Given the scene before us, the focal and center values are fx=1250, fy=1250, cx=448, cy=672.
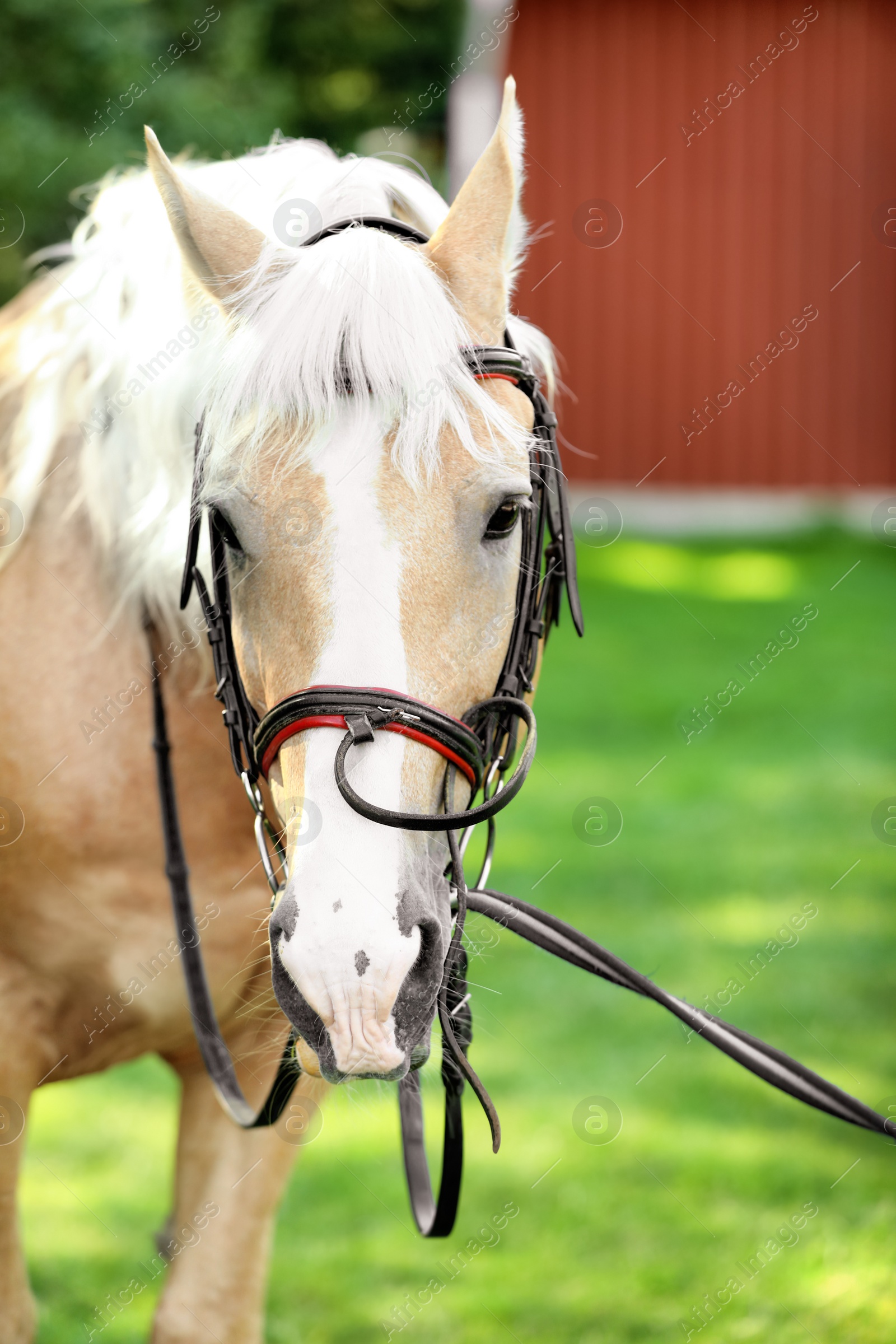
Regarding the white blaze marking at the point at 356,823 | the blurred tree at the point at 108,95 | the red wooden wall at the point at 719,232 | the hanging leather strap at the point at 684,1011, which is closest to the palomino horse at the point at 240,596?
the white blaze marking at the point at 356,823

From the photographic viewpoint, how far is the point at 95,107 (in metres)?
10.3

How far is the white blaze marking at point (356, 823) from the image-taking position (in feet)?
4.60

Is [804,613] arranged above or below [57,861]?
below

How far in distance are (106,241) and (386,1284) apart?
8.46 feet

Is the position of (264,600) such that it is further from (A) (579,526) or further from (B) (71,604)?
(A) (579,526)

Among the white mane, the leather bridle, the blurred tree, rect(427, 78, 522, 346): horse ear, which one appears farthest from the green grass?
the blurred tree

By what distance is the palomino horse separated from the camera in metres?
1.50

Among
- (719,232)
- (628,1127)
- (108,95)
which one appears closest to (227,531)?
(628,1127)

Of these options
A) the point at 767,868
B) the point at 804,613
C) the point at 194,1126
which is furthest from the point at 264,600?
the point at 804,613

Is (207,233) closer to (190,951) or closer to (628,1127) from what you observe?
(190,951)

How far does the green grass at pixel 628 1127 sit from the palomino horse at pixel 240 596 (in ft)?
1.23

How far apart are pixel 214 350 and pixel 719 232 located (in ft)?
40.7

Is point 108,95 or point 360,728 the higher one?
point 108,95

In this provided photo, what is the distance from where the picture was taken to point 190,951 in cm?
214
